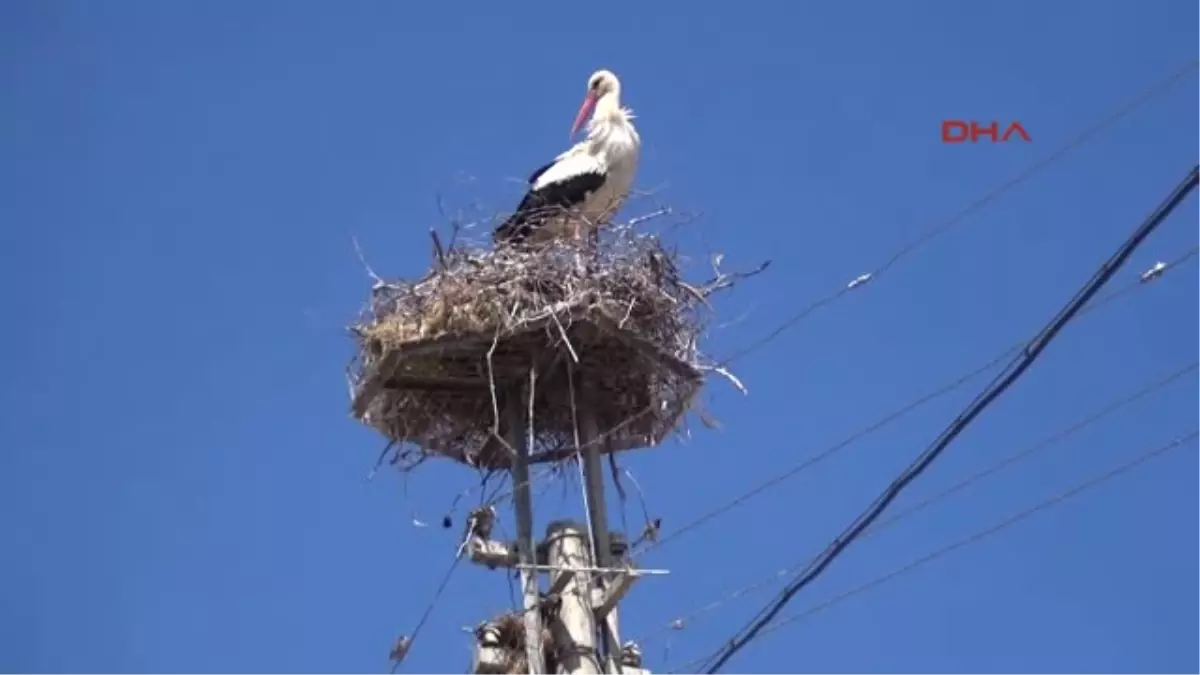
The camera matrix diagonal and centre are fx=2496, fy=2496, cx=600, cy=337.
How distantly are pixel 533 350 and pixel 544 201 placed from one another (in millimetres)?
2258

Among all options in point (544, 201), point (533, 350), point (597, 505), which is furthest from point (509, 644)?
point (544, 201)

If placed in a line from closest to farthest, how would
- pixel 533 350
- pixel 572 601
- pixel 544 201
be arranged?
pixel 572 601
pixel 533 350
pixel 544 201

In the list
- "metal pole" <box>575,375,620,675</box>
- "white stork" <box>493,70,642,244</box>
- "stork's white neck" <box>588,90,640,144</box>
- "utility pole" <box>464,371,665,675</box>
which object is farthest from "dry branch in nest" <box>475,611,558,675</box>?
"stork's white neck" <box>588,90,640,144</box>

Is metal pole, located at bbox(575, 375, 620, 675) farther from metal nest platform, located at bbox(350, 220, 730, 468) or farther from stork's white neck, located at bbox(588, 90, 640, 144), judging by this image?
stork's white neck, located at bbox(588, 90, 640, 144)

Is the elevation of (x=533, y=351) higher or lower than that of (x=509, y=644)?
higher

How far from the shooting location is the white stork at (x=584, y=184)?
11.6m

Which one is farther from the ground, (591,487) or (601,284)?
(601,284)

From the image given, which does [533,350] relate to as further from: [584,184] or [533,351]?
[584,184]

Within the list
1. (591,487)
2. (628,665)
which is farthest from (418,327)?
(628,665)

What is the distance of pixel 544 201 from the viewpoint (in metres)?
11.8

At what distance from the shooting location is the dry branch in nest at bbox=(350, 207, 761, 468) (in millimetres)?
9625

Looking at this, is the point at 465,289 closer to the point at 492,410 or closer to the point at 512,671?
the point at 492,410

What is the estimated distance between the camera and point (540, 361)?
9727mm

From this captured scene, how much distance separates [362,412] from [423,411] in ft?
0.81
